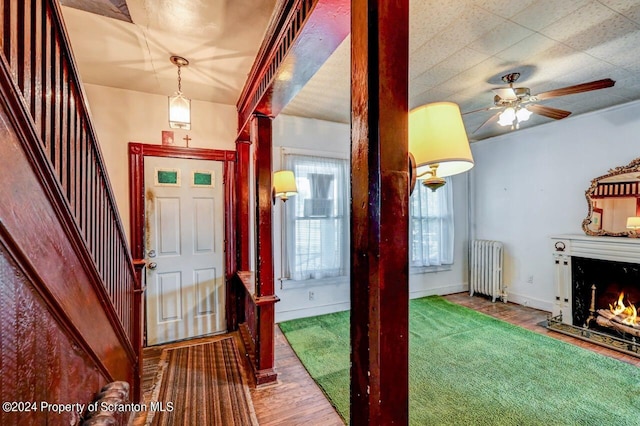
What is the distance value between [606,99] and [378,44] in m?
3.78

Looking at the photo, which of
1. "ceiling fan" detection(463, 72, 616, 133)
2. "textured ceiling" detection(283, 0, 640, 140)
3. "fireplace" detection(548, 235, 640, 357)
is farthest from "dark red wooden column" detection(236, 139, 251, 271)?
"fireplace" detection(548, 235, 640, 357)

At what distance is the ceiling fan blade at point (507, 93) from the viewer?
90.5 inches

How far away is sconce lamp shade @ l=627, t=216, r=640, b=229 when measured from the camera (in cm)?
290

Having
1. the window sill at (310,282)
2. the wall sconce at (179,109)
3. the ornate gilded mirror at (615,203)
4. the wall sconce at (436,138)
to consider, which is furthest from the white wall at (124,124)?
the ornate gilded mirror at (615,203)

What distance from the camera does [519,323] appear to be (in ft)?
11.2

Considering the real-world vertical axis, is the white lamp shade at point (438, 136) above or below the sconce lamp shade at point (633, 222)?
above

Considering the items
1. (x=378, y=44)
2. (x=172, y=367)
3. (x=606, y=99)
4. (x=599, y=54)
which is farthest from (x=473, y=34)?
(x=172, y=367)

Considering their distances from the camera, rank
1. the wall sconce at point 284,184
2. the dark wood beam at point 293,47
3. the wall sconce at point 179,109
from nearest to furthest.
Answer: the dark wood beam at point 293,47
the wall sconce at point 179,109
the wall sconce at point 284,184

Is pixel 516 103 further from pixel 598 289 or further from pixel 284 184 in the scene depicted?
pixel 598 289

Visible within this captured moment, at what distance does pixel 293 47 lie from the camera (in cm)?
141

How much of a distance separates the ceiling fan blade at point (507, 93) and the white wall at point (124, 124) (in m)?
2.88

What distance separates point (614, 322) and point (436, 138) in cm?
369

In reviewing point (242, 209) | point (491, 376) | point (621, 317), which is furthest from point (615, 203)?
point (242, 209)

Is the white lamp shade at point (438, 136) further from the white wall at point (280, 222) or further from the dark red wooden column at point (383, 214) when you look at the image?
the white wall at point (280, 222)
